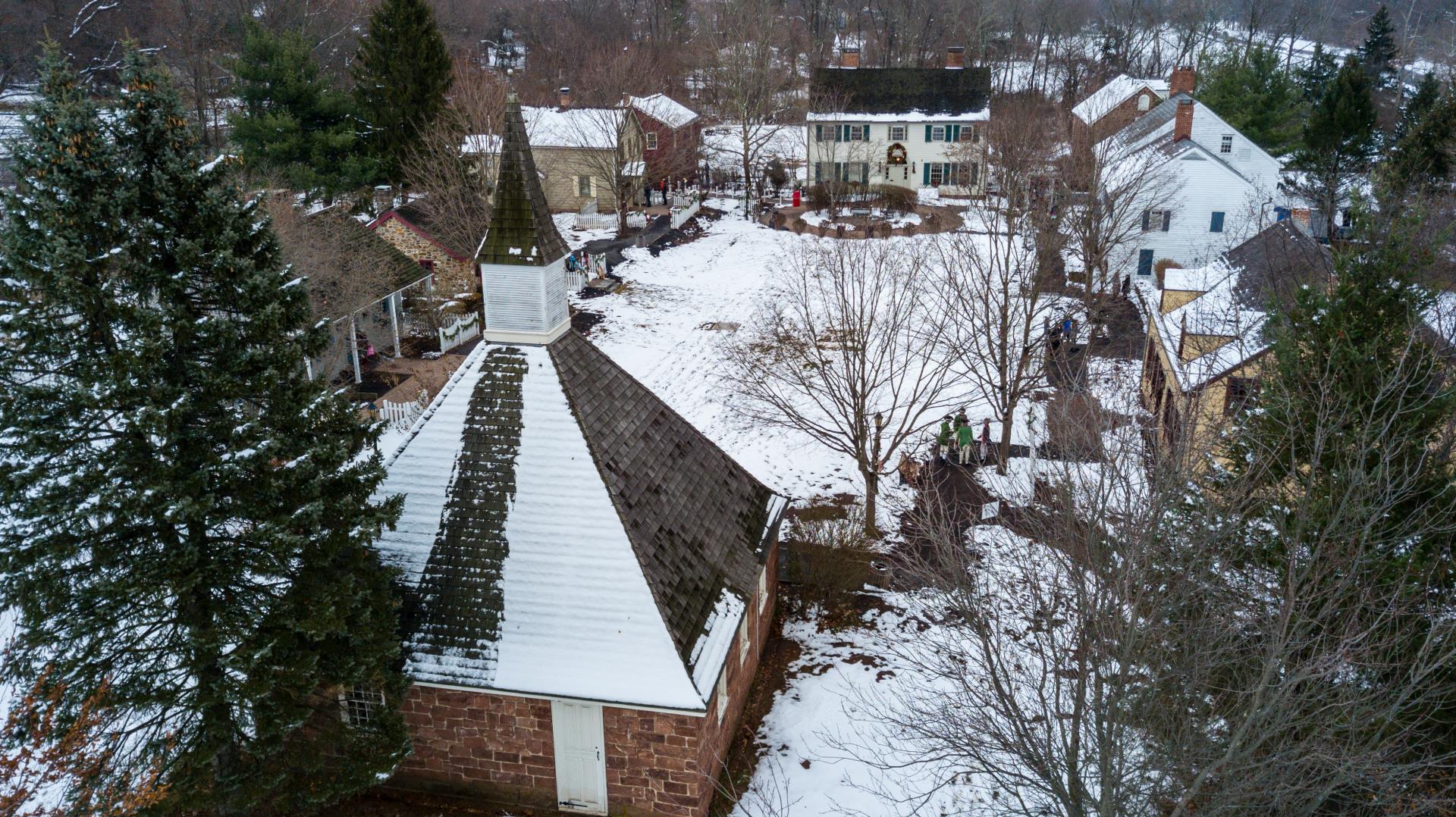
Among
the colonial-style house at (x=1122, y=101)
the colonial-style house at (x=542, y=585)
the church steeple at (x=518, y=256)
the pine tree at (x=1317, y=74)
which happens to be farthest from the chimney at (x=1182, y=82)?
the colonial-style house at (x=542, y=585)

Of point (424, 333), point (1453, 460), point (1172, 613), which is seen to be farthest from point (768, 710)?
point (424, 333)

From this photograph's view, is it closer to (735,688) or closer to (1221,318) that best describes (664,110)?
(1221,318)

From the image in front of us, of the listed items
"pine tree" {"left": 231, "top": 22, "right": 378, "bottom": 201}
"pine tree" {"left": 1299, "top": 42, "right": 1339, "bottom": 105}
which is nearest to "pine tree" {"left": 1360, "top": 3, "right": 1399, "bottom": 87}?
"pine tree" {"left": 1299, "top": 42, "right": 1339, "bottom": 105}

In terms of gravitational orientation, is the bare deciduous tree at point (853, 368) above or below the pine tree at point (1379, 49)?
below

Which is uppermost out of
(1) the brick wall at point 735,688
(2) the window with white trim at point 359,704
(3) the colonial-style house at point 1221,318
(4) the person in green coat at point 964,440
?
(3) the colonial-style house at point 1221,318

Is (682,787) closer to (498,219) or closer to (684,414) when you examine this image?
(498,219)

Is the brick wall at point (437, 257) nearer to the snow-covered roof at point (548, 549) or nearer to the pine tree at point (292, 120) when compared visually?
the pine tree at point (292, 120)

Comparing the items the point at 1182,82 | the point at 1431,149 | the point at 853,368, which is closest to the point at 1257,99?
the point at 1182,82

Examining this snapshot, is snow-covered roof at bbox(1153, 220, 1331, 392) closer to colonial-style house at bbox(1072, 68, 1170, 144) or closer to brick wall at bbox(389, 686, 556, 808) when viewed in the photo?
brick wall at bbox(389, 686, 556, 808)
